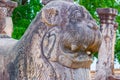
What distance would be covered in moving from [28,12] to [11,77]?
8.79 m

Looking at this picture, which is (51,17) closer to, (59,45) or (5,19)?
(59,45)

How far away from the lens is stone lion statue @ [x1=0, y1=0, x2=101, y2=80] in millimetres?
3826

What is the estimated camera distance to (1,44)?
4461 mm

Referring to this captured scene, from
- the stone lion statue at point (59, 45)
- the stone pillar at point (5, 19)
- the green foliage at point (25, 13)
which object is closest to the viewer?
the stone lion statue at point (59, 45)

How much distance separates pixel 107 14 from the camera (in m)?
11.8

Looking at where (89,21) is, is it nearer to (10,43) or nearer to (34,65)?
(34,65)

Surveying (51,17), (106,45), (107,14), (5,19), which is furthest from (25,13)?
(51,17)

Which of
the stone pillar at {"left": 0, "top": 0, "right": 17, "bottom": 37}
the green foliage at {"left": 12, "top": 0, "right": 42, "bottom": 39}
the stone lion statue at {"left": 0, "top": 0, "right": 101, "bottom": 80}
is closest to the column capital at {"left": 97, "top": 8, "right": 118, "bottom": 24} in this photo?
the green foliage at {"left": 12, "top": 0, "right": 42, "bottom": 39}

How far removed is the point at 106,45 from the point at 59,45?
26.4ft

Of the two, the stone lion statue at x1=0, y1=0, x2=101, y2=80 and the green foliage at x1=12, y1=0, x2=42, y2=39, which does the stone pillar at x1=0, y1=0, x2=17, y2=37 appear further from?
the green foliage at x1=12, y1=0, x2=42, y2=39

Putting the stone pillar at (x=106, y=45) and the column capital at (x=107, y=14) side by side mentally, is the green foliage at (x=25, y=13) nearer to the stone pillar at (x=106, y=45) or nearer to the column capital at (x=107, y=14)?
the column capital at (x=107, y=14)

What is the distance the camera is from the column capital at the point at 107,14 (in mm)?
11766

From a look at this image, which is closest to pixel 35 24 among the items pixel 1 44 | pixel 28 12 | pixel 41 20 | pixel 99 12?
pixel 41 20

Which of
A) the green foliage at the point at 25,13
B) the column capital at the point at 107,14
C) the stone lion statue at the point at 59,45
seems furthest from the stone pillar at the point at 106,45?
the stone lion statue at the point at 59,45
